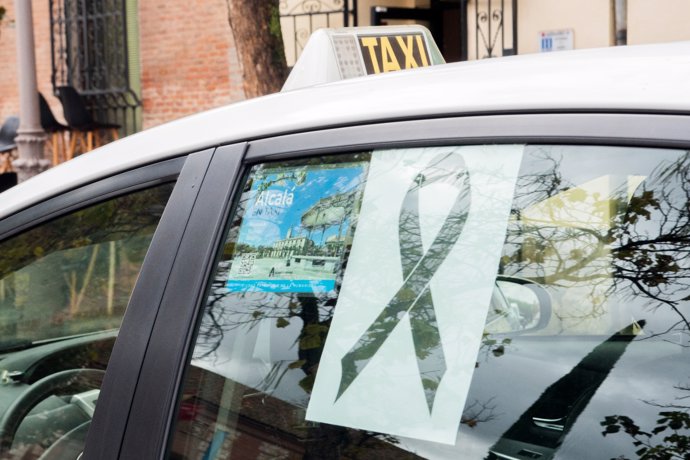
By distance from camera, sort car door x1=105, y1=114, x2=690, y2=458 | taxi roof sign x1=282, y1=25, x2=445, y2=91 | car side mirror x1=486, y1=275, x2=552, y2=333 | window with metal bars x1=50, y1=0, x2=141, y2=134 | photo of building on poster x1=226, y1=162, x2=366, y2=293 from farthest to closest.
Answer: window with metal bars x1=50, y1=0, x2=141, y2=134 → taxi roof sign x1=282, y1=25, x2=445, y2=91 → photo of building on poster x1=226, y1=162, x2=366, y2=293 → car side mirror x1=486, y1=275, x2=552, y2=333 → car door x1=105, y1=114, x2=690, y2=458

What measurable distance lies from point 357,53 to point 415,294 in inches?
36.8

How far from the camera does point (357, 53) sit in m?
2.21

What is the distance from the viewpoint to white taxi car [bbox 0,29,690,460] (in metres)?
1.25

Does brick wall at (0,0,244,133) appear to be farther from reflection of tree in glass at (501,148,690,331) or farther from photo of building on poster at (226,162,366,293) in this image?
reflection of tree in glass at (501,148,690,331)

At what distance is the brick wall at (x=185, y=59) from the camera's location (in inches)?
487

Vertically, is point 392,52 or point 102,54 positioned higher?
point 102,54

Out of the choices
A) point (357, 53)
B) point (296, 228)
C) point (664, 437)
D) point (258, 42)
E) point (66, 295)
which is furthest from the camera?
point (258, 42)

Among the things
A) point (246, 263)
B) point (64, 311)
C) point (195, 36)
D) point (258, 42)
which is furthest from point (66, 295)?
point (195, 36)

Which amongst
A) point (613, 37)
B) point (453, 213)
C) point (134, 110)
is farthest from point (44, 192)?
point (134, 110)

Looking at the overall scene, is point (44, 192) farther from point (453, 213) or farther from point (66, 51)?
point (66, 51)

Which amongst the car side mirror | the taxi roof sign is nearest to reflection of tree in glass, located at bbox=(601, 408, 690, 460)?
the car side mirror

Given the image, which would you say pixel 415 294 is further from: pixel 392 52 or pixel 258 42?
pixel 258 42

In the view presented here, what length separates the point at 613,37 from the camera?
869cm

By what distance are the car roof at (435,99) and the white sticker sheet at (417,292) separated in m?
0.08
